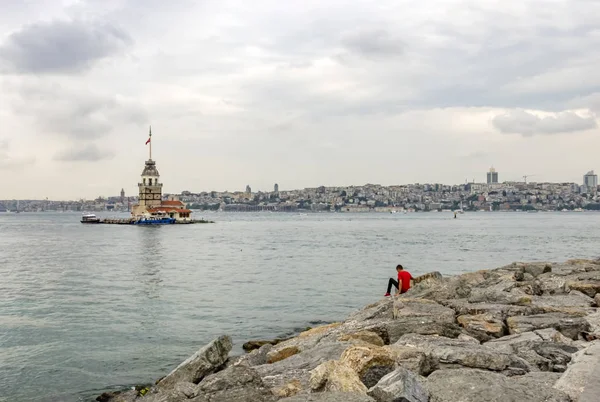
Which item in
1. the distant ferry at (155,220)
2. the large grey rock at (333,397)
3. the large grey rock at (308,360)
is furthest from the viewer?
the distant ferry at (155,220)

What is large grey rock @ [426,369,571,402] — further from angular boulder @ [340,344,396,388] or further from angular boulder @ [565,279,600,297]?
angular boulder @ [565,279,600,297]

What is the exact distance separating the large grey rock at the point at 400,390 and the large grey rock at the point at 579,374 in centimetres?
142

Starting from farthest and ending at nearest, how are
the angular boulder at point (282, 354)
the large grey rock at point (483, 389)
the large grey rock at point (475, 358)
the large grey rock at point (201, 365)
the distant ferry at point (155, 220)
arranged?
the distant ferry at point (155, 220), the angular boulder at point (282, 354), the large grey rock at point (201, 365), the large grey rock at point (475, 358), the large grey rock at point (483, 389)

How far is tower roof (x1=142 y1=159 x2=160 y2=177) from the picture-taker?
422ft

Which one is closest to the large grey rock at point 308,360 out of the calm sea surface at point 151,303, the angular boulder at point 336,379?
the angular boulder at point 336,379

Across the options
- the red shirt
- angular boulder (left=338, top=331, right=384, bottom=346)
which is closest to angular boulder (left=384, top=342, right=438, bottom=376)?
angular boulder (left=338, top=331, right=384, bottom=346)

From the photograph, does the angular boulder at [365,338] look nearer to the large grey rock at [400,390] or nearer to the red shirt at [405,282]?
the large grey rock at [400,390]

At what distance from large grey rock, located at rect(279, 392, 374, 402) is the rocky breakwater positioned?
1 cm

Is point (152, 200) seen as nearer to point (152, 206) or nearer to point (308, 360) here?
point (152, 206)

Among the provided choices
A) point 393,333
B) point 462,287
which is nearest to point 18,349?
point 393,333

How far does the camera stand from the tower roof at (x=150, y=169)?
128625 millimetres

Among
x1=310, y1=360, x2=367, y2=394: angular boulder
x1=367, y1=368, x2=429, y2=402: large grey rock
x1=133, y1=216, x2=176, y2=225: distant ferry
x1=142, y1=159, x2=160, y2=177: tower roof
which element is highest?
x1=142, y1=159, x2=160, y2=177: tower roof

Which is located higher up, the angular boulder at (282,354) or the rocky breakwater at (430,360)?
the rocky breakwater at (430,360)

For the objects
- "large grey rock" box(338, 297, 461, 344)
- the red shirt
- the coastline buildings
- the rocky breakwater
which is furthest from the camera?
the coastline buildings
